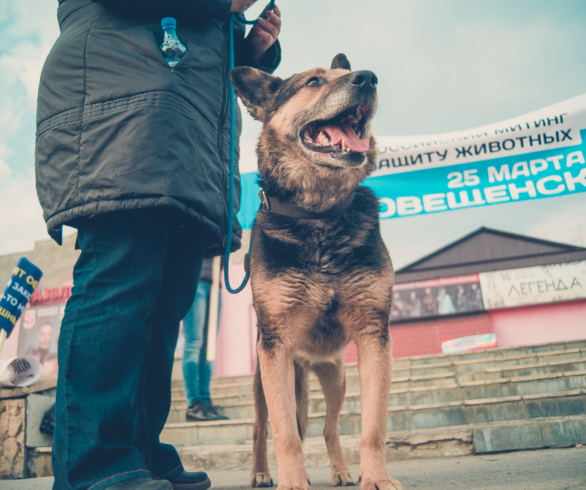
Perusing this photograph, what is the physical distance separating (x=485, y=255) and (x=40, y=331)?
18.8 metres

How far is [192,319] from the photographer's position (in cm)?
443

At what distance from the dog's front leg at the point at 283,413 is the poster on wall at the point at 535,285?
60.1 ft

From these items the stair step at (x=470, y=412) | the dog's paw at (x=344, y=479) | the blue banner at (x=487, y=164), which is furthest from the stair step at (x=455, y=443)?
the blue banner at (x=487, y=164)

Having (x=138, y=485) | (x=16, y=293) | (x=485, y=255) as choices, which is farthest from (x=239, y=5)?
(x=485, y=255)

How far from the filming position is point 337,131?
2268mm

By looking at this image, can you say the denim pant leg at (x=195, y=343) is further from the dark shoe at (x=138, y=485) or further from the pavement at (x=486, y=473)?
the dark shoe at (x=138, y=485)

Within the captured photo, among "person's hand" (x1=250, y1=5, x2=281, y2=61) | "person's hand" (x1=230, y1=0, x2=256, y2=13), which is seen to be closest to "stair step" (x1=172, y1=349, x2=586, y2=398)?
"person's hand" (x1=250, y1=5, x2=281, y2=61)

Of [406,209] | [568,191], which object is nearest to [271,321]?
[406,209]

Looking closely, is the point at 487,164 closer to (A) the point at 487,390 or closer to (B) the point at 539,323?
(A) the point at 487,390

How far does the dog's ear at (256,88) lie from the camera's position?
2275 mm

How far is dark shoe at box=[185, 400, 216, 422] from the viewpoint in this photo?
4.21 metres

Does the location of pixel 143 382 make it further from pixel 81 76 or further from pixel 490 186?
pixel 490 186

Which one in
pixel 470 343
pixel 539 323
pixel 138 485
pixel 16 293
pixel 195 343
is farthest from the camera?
pixel 539 323

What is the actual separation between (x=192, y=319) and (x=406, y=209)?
425cm
